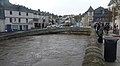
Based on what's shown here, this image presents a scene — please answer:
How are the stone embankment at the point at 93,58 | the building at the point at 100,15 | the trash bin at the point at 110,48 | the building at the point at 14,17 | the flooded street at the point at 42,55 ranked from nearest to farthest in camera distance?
the stone embankment at the point at 93,58, the trash bin at the point at 110,48, the flooded street at the point at 42,55, the building at the point at 14,17, the building at the point at 100,15

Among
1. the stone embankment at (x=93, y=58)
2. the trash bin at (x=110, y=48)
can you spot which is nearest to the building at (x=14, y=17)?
the trash bin at (x=110, y=48)

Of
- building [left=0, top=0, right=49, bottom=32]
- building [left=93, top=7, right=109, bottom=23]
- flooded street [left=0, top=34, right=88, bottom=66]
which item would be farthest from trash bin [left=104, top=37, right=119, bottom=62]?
building [left=93, top=7, right=109, bottom=23]

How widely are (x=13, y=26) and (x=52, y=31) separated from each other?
17.6m

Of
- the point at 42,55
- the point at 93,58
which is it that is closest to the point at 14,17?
the point at 42,55

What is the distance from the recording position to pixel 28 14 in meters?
77.9

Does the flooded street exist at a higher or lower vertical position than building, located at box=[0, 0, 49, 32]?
lower

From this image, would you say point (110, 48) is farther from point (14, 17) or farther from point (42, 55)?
point (14, 17)

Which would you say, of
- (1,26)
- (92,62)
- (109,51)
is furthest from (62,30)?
(92,62)

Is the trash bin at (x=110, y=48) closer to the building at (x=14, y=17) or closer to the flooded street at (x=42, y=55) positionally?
the flooded street at (x=42, y=55)

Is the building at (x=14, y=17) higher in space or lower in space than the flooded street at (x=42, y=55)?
higher

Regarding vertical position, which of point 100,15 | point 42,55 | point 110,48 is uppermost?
point 100,15

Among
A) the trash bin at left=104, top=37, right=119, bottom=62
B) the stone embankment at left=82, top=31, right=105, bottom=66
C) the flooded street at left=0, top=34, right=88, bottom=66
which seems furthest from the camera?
the flooded street at left=0, top=34, right=88, bottom=66

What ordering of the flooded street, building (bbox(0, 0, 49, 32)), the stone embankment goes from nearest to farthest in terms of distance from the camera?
1. the stone embankment
2. the flooded street
3. building (bbox(0, 0, 49, 32))

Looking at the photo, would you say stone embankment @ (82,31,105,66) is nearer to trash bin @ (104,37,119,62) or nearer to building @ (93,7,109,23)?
trash bin @ (104,37,119,62)
